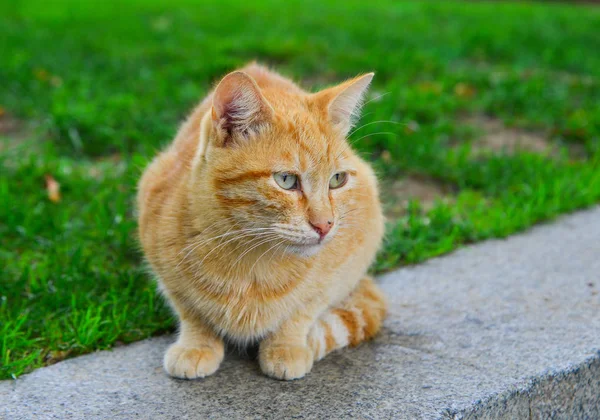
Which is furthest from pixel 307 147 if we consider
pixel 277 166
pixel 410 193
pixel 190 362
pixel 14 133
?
pixel 14 133

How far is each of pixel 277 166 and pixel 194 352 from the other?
2.17ft

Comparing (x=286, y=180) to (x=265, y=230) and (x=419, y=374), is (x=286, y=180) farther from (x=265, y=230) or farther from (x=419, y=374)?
(x=419, y=374)

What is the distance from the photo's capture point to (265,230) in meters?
2.09

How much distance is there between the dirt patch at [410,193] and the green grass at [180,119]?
63 millimetres

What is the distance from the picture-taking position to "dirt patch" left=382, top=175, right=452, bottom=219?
3707 millimetres

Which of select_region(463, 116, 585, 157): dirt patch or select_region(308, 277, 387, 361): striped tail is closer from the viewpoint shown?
select_region(308, 277, 387, 361): striped tail

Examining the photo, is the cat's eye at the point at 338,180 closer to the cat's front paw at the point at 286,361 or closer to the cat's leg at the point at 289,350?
the cat's leg at the point at 289,350

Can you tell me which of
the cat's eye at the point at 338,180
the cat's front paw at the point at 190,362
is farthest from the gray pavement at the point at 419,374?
the cat's eye at the point at 338,180

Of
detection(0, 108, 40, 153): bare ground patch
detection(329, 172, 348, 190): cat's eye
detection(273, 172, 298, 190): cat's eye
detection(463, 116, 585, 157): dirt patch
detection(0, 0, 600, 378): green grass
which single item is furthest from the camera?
detection(463, 116, 585, 157): dirt patch

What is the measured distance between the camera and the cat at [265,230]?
6.94 ft

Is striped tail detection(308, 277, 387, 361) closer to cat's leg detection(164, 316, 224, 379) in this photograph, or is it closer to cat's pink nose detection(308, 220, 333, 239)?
cat's leg detection(164, 316, 224, 379)

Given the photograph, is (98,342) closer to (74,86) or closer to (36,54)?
(74,86)

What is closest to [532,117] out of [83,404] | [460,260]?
[460,260]

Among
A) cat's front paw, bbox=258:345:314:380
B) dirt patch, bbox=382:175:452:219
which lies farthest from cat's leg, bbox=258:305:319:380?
dirt patch, bbox=382:175:452:219
